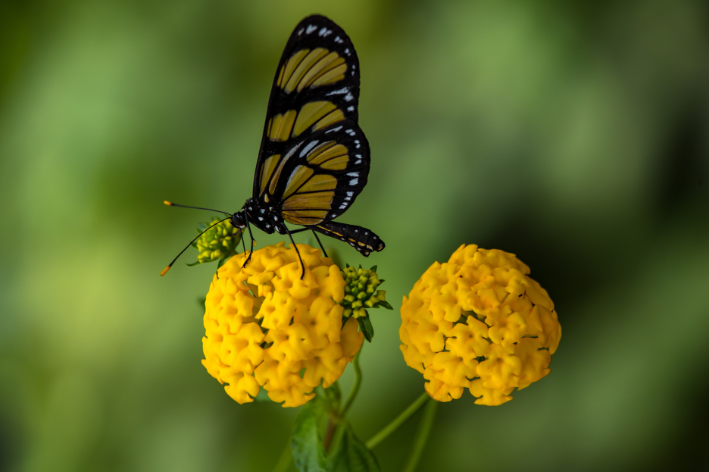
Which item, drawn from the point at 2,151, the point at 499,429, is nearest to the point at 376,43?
the point at 499,429

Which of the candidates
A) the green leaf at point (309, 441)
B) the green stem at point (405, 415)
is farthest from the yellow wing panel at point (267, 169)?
the green stem at point (405, 415)

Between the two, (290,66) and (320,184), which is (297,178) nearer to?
(320,184)

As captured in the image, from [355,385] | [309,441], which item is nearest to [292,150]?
[355,385]

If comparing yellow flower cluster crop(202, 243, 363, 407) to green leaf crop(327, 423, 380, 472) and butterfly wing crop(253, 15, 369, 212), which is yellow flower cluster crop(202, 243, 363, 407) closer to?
green leaf crop(327, 423, 380, 472)

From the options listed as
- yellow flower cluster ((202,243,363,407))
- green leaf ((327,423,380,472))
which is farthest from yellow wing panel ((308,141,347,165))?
green leaf ((327,423,380,472))

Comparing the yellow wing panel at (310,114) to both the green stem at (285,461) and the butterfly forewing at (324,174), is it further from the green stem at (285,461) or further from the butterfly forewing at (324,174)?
the green stem at (285,461)

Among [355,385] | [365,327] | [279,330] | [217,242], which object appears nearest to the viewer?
[279,330]
